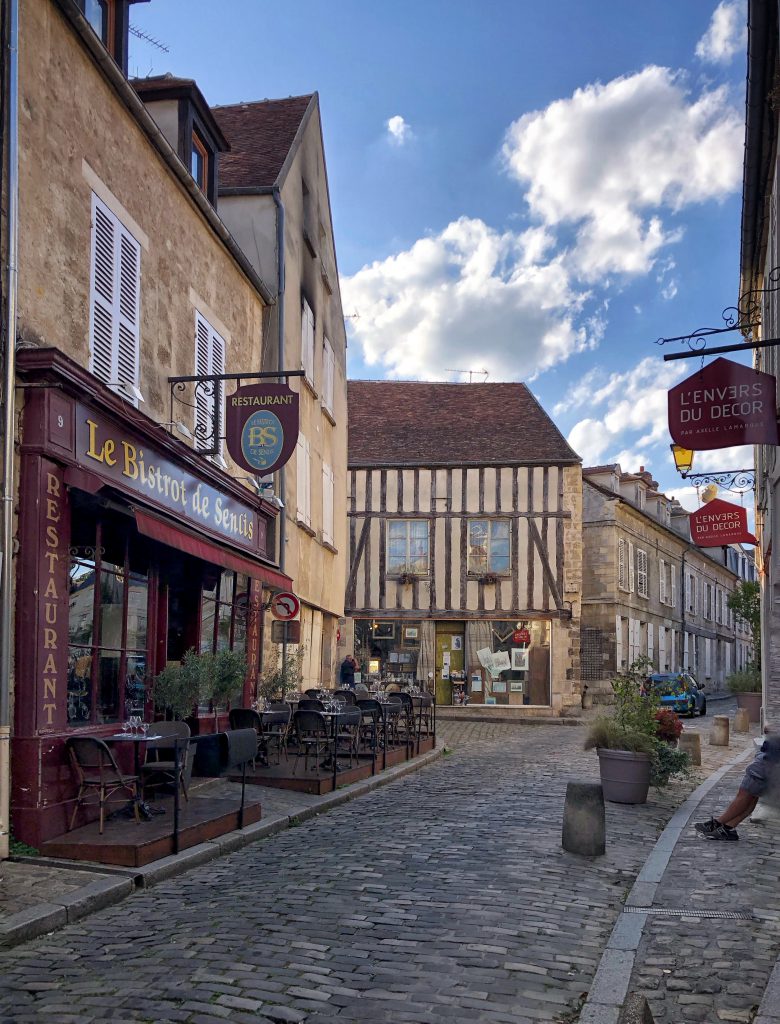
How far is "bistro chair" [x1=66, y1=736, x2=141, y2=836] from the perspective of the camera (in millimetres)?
6941

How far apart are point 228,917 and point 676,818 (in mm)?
4855

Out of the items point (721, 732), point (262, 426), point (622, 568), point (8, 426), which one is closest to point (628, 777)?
point (262, 426)

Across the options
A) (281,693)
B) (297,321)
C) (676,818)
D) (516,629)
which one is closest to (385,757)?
(281,693)

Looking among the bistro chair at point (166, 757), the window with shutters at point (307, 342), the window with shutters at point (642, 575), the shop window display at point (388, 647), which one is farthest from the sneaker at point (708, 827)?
the window with shutters at point (642, 575)

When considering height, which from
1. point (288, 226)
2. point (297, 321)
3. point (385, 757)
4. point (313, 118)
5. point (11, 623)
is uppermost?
point (313, 118)

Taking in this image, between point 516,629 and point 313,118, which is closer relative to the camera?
point 313,118

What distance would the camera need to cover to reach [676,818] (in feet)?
29.0

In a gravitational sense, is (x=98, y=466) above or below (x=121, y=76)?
below

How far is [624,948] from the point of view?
4.86 m

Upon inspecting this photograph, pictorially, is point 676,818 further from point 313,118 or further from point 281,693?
point 313,118

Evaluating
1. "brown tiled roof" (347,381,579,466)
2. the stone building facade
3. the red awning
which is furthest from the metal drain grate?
"brown tiled roof" (347,381,579,466)

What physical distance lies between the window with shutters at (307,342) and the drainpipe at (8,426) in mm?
8851

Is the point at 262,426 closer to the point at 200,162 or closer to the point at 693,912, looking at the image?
the point at 200,162

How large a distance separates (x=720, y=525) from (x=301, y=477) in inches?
243
